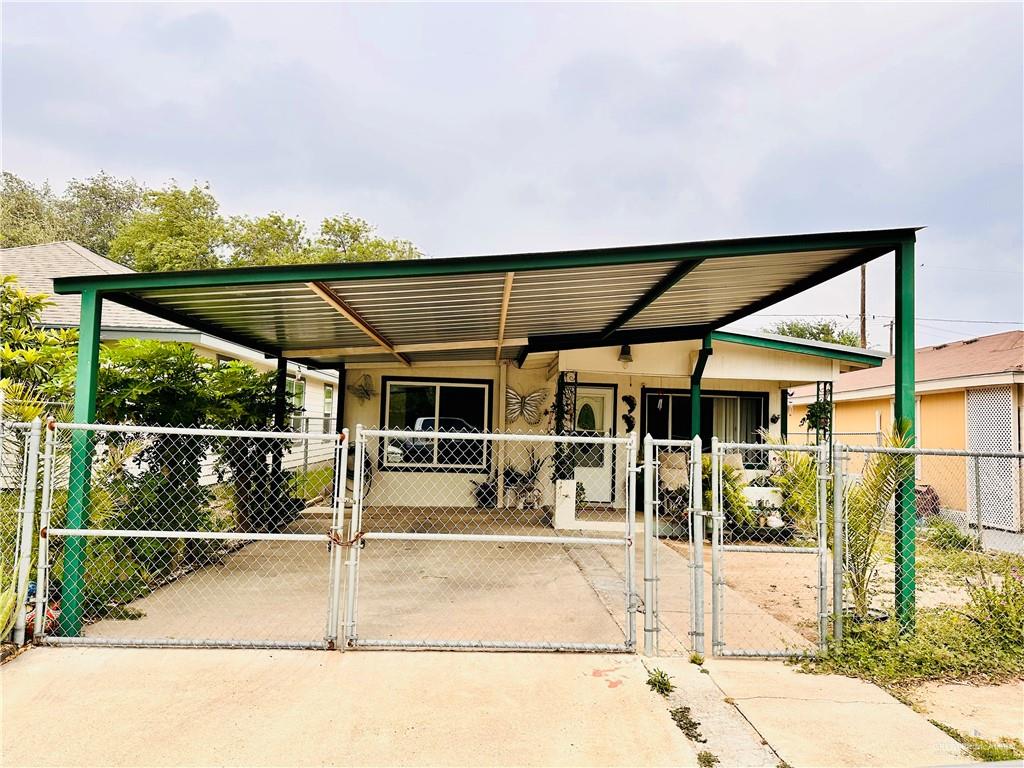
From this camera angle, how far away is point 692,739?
133 inches

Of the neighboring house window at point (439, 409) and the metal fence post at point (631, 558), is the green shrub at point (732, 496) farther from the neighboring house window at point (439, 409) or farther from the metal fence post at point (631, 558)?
the metal fence post at point (631, 558)

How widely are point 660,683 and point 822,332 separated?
4331 cm

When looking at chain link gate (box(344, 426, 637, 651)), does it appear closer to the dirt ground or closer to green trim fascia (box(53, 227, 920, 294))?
green trim fascia (box(53, 227, 920, 294))

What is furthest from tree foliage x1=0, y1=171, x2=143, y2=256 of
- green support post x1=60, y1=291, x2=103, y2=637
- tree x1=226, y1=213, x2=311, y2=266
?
green support post x1=60, y1=291, x2=103, y2=637

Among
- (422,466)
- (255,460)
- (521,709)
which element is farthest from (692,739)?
(422,466)

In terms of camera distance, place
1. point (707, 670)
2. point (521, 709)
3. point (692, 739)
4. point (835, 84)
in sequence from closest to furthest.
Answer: point (692, 739) → point (521, 709) → point (707, 670) → point (835, 84)

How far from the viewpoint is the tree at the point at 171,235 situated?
2973 centimetres

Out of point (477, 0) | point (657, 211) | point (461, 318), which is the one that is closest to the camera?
point (461, 318)

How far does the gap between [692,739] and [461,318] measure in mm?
5574

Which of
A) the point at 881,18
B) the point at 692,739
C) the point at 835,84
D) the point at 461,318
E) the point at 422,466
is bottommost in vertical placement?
the point at 692,739

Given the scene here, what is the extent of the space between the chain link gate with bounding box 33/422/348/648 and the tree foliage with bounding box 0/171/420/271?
23090mm

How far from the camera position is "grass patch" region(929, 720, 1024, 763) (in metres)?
3.17

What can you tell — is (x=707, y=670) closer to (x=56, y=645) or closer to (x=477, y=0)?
(x=56, y=645)

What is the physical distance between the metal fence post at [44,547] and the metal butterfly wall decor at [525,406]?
8363 millimetres
